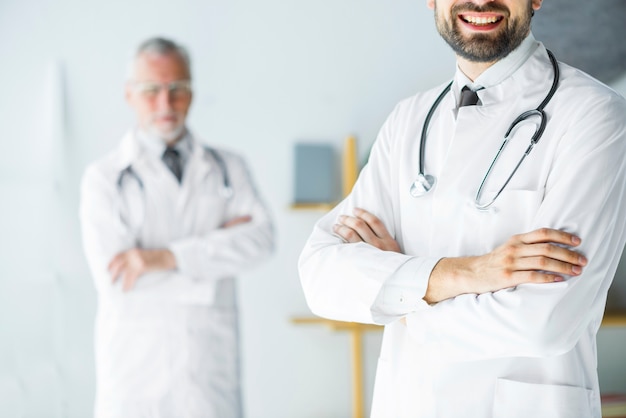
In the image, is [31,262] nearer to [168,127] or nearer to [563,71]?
[168,127]

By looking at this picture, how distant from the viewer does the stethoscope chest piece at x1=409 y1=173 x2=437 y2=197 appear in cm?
147

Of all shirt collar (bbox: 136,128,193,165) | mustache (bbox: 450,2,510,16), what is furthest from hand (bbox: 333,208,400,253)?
shirt collar (bbox: 136,128,193,165)

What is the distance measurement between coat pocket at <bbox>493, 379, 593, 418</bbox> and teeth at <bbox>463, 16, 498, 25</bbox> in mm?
667

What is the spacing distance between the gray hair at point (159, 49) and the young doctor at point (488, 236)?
1.70 metres

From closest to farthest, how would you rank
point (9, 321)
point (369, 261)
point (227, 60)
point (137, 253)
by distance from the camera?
point (369, 261) → point (137, 253) → point (9, 321) → point (227, 60)

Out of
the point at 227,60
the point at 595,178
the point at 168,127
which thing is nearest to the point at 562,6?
the point at 227,60

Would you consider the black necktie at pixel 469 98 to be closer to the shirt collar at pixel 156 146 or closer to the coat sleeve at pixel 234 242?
the coat sleeve at pixel 234 242

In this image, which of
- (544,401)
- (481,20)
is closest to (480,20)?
(481,20)

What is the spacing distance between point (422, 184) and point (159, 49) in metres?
1.90

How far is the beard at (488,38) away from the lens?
57.8 inches

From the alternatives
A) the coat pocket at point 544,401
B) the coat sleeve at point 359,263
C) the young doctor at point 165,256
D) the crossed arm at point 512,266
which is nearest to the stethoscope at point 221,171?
Answer: the young doctor at point 165,256

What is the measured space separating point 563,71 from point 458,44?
201mm

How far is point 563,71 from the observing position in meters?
1.46

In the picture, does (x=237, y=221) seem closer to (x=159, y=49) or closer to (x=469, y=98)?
(x=159, y=49)
